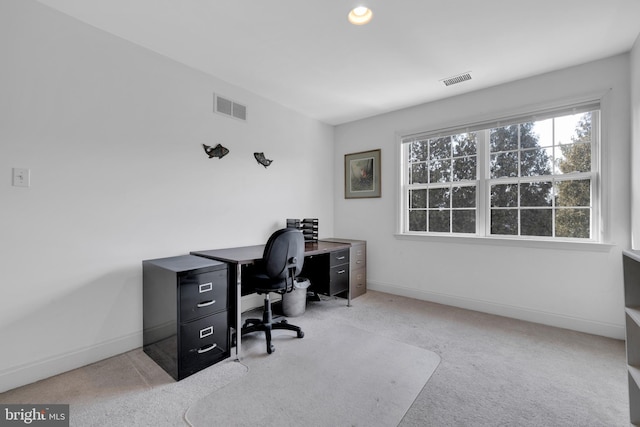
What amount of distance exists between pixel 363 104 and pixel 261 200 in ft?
5.91

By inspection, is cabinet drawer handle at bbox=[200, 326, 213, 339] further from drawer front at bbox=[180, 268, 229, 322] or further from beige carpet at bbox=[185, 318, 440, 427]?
beige carpet at bbox=[185, 318, 440, 427]

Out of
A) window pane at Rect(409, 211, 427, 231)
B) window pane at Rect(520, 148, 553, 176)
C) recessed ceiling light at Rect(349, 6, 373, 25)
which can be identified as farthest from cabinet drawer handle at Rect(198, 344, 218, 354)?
window pane at Rect(520, 148, 553, 176)

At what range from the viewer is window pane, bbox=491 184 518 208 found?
3.00 m

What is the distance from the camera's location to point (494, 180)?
3107 millimetres

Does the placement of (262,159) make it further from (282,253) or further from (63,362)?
(63,362)

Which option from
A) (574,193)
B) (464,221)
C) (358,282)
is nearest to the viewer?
(574,193)

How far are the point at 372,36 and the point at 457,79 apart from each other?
1227 mm

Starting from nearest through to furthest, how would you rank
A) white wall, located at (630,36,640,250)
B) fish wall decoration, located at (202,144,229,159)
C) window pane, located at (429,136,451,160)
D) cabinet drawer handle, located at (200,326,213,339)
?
cabinet drawer handle, located at (200,326,213,339) < white wall, located at (630,36,640,250) < fish wall decoration, located at (202,144,229,159) < window pane, located at (429,136,451,160)

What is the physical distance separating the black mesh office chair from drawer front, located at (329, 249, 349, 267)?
818 millimetres

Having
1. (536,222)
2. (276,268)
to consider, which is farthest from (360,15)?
(536,222)

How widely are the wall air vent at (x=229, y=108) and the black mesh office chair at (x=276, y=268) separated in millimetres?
1526

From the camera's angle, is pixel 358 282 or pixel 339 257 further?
pixel 358 282

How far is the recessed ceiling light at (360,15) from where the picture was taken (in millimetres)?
1890

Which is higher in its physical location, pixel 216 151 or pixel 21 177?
pixel 216 151
